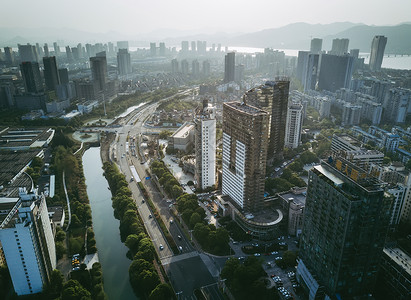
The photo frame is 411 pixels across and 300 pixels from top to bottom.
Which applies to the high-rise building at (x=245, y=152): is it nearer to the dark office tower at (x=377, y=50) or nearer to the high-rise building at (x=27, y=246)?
the high-rise building at (x=27, y=246)

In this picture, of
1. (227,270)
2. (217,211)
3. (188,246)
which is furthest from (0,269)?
(217,211)

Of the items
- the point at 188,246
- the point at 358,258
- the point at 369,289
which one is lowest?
the point at 188,246

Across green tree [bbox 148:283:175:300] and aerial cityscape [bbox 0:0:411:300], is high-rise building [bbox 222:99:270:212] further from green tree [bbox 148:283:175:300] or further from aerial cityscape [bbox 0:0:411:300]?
green tree [bbox 148:283:175:300]

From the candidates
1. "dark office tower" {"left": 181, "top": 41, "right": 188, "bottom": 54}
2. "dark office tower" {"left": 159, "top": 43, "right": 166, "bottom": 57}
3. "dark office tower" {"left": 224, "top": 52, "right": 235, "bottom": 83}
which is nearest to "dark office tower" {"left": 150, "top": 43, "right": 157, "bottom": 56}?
"dark office tower" {"left": 159, "top": 43, "right": 166, "bottom": 57}

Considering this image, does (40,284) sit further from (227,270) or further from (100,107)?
(100,107)

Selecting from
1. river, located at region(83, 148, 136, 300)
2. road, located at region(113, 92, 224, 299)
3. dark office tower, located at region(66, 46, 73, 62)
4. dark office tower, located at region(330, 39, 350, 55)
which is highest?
dark office tower, located at region(330, 39, 350, 55)

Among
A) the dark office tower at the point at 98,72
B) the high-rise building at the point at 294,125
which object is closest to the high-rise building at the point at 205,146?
the high-rise building at the point at 294,125
